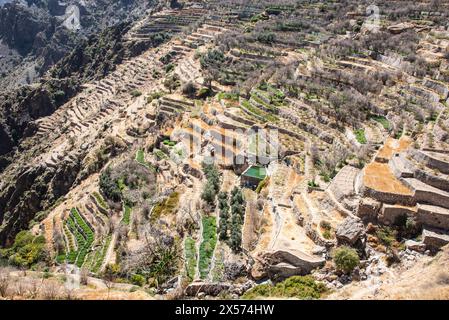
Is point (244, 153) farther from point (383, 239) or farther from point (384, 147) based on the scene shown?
point (383, 239)

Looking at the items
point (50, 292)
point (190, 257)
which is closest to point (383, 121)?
point (190, 257)

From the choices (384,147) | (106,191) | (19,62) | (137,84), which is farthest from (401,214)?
(19,62)

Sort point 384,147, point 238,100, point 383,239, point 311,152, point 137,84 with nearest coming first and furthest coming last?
point 383,239, point 384,147, point 311,152, point 238,100, point 137,84

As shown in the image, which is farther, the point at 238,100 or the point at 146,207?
the point at 238,100

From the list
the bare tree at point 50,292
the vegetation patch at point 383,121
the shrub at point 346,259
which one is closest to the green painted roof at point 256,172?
the vegetation patch at point 383,121

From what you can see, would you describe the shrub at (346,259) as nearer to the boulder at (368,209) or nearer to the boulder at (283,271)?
the boulder at (283,271)

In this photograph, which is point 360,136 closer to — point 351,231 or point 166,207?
point 351,231

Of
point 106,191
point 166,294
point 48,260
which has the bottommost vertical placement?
point 48,260
